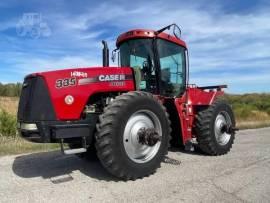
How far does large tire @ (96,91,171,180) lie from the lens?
18.1ft

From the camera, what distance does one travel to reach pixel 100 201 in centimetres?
485

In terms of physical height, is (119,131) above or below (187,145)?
above

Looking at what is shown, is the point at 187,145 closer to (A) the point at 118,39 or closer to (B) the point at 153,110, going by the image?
(B) the point at 153,110

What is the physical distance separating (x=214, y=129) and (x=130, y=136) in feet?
9.07

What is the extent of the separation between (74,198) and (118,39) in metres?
3.97

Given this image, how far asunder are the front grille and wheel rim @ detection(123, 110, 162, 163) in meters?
1.28

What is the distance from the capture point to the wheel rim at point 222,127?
27.5ft

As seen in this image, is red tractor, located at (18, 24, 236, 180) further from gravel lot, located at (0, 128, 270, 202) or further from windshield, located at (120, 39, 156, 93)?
gravel lot, located at (0, 128, 270, 202)

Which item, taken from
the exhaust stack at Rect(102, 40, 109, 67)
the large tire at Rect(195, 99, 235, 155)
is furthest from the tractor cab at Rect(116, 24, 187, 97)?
the large tire at Rect(195, 99, 235, 155)

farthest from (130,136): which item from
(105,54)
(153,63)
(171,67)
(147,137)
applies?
(171,67)

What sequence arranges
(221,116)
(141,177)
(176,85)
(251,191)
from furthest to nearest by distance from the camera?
(221,116)
(176,85)
(141,177)
(251,191)

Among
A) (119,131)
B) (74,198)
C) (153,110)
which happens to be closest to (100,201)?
(74,198)

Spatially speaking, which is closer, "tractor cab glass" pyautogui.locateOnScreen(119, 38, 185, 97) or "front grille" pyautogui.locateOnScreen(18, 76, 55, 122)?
"front grille" pyautogui.locateOnScreen(18, 76, 55, 122)

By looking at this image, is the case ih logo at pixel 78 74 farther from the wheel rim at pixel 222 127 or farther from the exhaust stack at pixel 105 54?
the wheel rim at pixel 222 127
